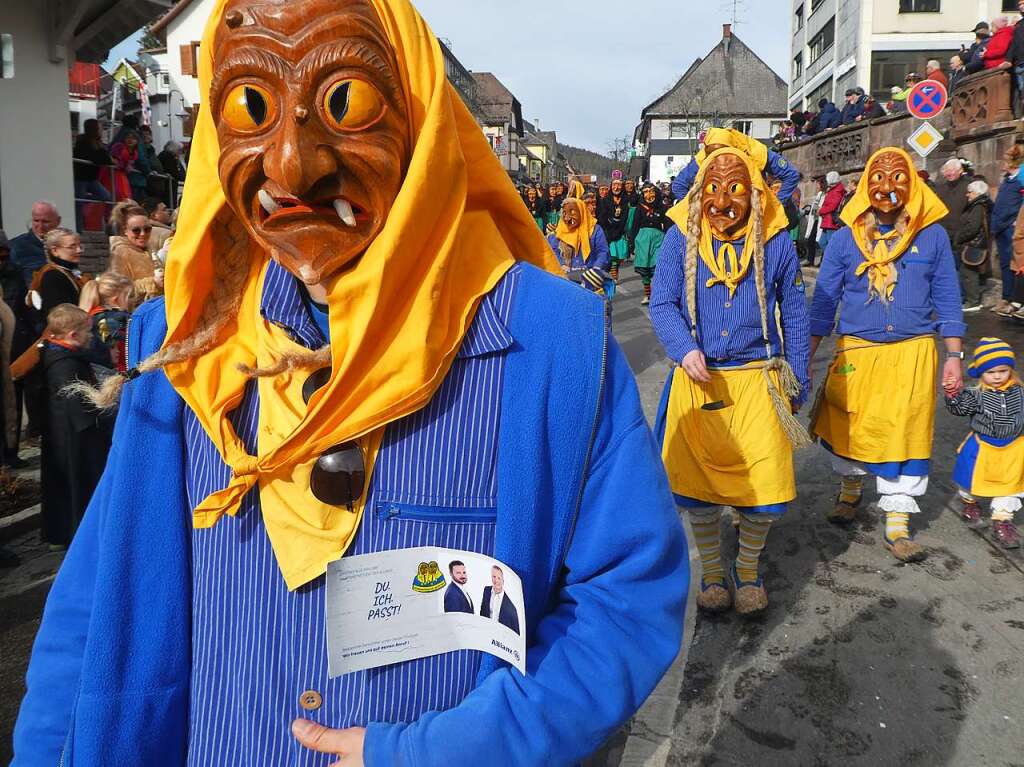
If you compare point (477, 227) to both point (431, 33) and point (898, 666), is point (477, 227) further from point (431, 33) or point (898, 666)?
point (898, 666)

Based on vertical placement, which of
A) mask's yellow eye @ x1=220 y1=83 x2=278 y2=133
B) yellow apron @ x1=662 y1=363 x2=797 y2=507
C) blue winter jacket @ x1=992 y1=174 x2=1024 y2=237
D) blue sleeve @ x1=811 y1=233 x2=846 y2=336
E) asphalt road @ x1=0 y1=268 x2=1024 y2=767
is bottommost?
asphalt road @ x1=0 y1=268 x2=1024 y2=767

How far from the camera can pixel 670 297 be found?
389 centimetres

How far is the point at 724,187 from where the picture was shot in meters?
3.70

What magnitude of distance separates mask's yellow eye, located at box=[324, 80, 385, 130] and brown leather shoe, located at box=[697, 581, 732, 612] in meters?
3.11

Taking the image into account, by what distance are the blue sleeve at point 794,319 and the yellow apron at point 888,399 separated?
2.71 feet

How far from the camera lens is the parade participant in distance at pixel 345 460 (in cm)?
113

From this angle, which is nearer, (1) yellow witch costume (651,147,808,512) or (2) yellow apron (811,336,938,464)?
(1) yellow witch costume (651,147,808,512)

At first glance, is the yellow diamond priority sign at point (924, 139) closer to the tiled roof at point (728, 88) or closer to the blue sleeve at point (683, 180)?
the blue sleeve at point (683, 180)

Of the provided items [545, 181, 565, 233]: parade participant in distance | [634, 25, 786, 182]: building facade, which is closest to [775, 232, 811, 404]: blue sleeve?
[545, 181, 565, 233]: parade participant in distance

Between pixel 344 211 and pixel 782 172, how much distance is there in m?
3.57

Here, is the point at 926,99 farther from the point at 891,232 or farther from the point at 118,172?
the point at 118,172

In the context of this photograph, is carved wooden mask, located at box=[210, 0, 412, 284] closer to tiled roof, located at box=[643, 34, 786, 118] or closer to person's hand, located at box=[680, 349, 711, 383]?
person's hand, located at box=[680, 349, 711, 383]

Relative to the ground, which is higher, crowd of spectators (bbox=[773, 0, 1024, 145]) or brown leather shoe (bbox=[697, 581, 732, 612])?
crowd of spectators (bbox=[773, 0, 1024, 145])

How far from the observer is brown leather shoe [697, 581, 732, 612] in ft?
12.2
